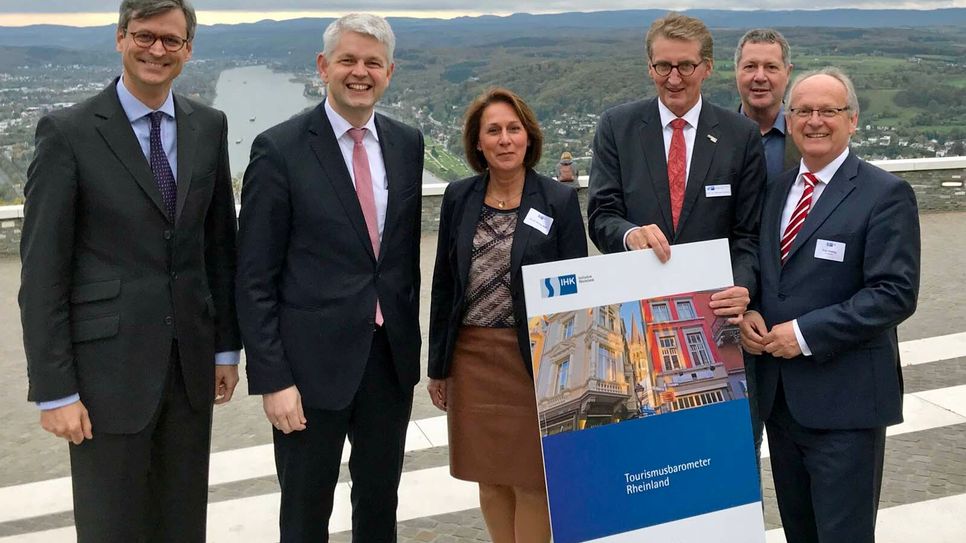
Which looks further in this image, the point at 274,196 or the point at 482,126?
the point at 482,126

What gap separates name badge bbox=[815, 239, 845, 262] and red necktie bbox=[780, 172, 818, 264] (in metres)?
0.10

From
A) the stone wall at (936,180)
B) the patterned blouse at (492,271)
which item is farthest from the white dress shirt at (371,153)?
the stone wall at (936,180)

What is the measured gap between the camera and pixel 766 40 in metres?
3.94

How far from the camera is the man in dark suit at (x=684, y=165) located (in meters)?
2.95

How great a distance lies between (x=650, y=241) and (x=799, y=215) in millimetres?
529

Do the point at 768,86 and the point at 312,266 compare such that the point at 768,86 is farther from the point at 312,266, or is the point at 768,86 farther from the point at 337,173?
the point at 312,266

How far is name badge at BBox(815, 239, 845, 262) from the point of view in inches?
106

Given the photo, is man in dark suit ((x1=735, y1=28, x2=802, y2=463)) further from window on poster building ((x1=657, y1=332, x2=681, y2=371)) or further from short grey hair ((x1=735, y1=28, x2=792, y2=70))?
window on poster building ((x1=657, y1=332, x2=681, y2=371))

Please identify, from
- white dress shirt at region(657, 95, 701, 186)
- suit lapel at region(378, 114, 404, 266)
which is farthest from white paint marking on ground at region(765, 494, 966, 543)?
suit lapel at region(378, 114, 404, 266)

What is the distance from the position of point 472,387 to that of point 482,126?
969mm

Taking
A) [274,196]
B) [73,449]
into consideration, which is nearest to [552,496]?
[274,196]

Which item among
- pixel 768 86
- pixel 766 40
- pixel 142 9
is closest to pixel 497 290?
pixel 142 9

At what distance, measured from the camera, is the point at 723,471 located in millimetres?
2857

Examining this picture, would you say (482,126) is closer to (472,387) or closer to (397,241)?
(397,241)
